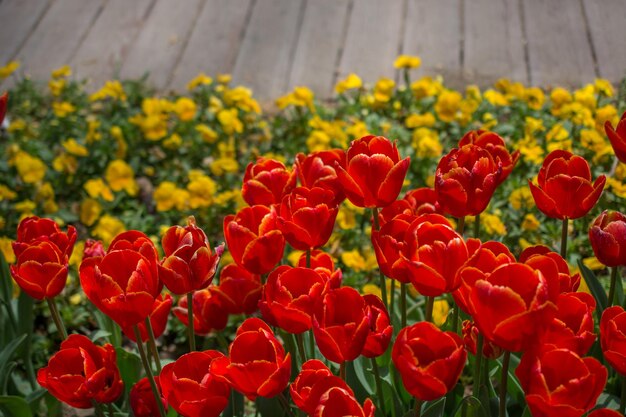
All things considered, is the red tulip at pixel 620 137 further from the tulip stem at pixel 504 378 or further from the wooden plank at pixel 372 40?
the wooden plank at pixel 372 40

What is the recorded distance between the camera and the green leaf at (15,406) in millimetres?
1427

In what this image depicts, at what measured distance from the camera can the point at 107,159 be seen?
2.94m

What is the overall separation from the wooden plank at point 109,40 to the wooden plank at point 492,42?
A: 1.50 meters

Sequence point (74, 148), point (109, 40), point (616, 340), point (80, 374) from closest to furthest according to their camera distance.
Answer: point (616, 340) → point (80, 374) → point (74, 148) → point (109, 40)

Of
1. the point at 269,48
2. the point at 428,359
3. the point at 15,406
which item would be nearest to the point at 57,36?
the point at 269,48

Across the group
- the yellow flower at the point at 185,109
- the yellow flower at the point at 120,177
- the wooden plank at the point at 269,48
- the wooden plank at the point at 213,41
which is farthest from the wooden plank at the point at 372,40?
the yellow flower at the point at 120,177

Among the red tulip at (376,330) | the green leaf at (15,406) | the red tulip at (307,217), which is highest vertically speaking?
the red tulip at (307,217)

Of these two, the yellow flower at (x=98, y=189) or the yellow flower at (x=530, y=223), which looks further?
the yellow flower at (x=98, y=189)

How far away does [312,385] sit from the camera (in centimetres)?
98

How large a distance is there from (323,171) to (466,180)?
0.23 metres

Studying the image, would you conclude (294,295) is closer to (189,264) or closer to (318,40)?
(189,264)

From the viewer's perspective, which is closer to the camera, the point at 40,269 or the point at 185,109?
the point at 40,269

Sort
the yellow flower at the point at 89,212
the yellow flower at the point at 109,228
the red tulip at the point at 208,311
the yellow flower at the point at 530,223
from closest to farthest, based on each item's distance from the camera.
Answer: the red tulip at the point at 208,311
the yellow flower at the point at 530,223
the yellow flower at the point at 109,228
the yellow flower at the point at 89,212

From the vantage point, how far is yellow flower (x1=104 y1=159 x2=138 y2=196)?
2.70m
